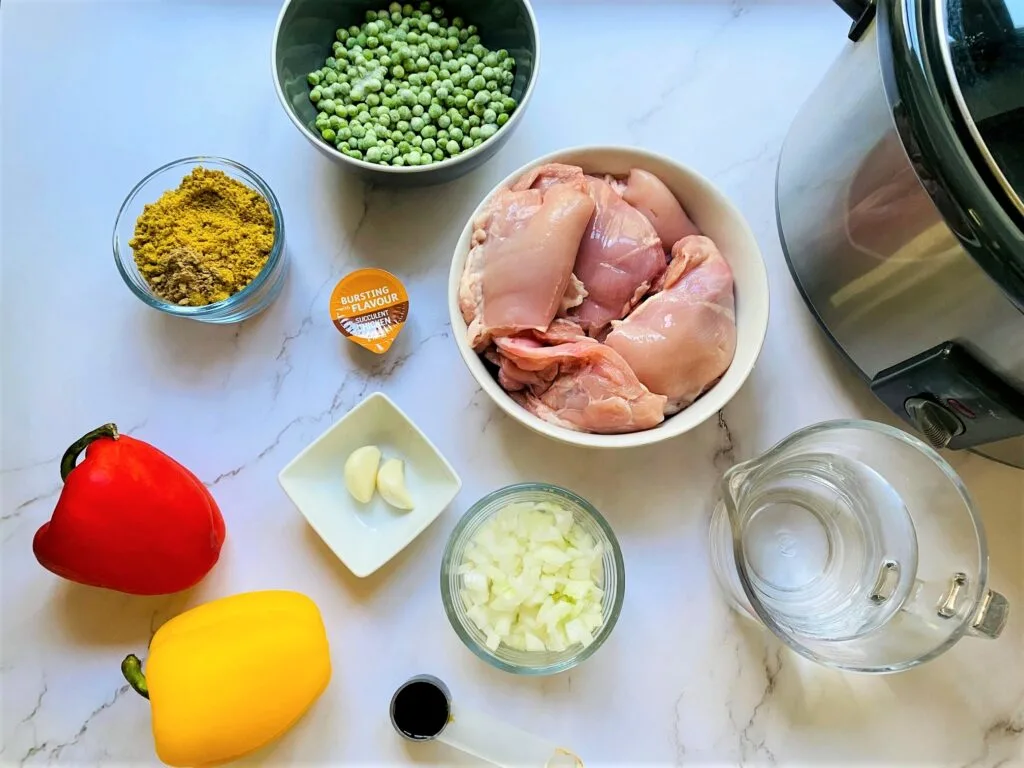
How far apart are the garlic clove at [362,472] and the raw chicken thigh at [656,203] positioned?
50cm

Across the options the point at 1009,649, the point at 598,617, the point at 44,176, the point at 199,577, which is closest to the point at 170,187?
the point at 44,176

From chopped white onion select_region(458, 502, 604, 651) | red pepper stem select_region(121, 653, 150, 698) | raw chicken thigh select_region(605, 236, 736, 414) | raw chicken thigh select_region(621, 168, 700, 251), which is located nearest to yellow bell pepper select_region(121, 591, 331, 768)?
red pepper stem select_region(121, 653, 150, 698)

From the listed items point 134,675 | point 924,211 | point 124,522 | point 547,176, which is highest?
point 924,211

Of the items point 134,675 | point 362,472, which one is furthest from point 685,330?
point 134,675

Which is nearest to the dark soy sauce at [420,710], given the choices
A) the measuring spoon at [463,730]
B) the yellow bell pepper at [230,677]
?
the measuring spoon at [463,730]

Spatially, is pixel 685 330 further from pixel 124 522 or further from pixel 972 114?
pixel 124 522

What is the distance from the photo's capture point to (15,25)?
1.24 metres

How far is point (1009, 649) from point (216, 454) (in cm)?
118

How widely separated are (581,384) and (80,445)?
0.66 m

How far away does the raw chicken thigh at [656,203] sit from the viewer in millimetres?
1025

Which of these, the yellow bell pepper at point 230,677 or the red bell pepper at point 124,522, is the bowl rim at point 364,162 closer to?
the red bell pepper at point 124,522

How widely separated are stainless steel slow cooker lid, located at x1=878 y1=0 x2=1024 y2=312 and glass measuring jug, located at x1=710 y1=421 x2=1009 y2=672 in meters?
0.29

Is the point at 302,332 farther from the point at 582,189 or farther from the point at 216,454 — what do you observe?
the point at 582,189

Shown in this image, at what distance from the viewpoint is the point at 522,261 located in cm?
97
